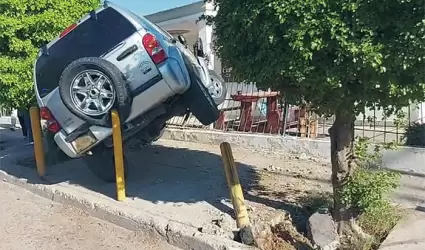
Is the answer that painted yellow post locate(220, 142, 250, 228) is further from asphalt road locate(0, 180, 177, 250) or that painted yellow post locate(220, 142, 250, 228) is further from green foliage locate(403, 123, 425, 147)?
green foliage locate(403, 123, 425, 147)

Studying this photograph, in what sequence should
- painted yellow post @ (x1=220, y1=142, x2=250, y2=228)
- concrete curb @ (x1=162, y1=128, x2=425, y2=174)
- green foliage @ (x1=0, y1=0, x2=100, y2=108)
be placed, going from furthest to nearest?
green foliage @ (x1=0, y1=0, x2=100, y2=108)
concrete curb @ (x1=162, y1=128, x2=425, y2=174)
painted yellow post @ (x1=220, y1=142, x2=250, y2=228)

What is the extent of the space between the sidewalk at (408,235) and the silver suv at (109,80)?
7.90 ft

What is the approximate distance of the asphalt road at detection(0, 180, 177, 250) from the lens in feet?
14.8

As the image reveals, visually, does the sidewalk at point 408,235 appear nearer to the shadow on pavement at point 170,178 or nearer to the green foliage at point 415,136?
the shadow on pavement at point 170,178

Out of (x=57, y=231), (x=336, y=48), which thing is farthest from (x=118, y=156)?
(x=336, y=48)

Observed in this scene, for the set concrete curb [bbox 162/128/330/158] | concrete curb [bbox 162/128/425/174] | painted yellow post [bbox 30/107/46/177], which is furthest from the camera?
concrete curb [bbox 162/128/330/158]

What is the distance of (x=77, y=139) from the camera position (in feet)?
17.9

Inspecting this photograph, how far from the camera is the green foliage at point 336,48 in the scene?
3082mm

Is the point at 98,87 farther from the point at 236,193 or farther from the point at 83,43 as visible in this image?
the point at 236,193

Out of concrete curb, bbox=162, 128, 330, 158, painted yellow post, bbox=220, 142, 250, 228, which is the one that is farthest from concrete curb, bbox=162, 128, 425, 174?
painted yellow post, bbox=220, 142, 250, 228

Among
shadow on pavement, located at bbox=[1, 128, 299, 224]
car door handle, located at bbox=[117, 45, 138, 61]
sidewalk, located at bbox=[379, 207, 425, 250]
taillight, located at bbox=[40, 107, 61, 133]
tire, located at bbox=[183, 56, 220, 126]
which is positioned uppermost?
car door handle, located at bbox=[117, 45, 138, 61]

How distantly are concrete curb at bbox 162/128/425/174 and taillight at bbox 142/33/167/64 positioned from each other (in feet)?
9.55

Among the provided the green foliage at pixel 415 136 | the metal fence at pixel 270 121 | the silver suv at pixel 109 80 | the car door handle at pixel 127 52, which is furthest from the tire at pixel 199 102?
the green foliage at pixel 415 136

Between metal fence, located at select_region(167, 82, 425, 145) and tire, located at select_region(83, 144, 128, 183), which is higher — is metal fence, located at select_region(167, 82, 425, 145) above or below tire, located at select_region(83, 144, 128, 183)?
above
